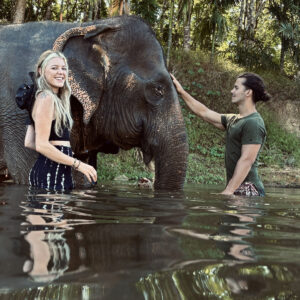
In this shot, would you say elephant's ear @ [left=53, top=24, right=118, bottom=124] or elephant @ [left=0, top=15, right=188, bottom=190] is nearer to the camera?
elephant @ [left=0, top=15, right=188, bottom=190]

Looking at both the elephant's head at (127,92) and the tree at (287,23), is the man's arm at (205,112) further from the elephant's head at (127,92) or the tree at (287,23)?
the tree at (287,23)

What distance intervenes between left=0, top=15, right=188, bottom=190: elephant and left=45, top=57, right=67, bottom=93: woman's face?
4.43ft

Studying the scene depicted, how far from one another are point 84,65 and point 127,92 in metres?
0.60

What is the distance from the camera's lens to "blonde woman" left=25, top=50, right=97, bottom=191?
381cm

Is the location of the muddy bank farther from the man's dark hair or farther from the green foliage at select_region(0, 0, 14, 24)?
the green foliage at select_region(0, 0, 14, 24)

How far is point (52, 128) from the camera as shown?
4.00 metres

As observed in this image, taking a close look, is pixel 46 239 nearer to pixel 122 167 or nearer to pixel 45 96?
pixel 45 96

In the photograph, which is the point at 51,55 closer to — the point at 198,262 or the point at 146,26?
the point at 146,26

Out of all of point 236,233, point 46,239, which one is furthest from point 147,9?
point 46,239

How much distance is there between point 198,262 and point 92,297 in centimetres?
42

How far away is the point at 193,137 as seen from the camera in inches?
617

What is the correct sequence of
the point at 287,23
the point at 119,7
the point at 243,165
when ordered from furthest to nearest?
the point at 287,23 → the point at 119,7 → the point at 243,165

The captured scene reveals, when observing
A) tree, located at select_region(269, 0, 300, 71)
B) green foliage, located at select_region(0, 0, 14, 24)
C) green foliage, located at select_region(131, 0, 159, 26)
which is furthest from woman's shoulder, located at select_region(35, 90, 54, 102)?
green foliage, located at select_region(0, 0, 14, 24)

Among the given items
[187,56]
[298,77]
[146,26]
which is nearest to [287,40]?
[298,77]
